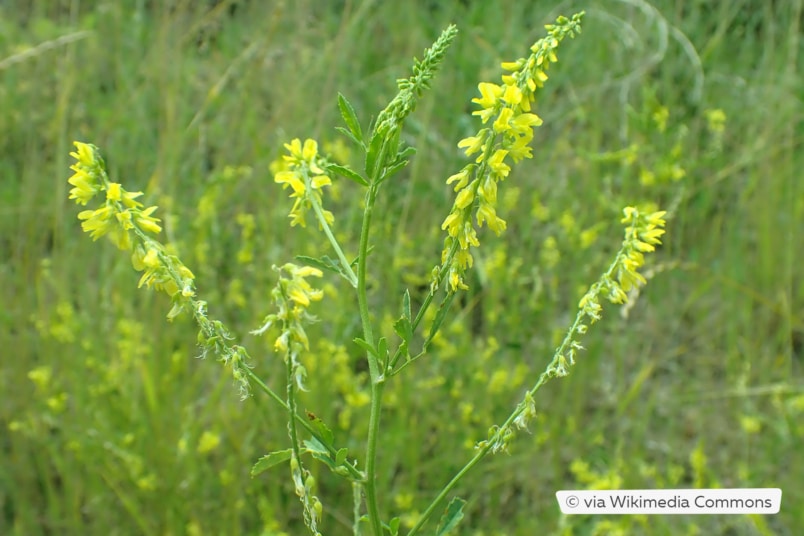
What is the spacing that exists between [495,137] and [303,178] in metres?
0.23

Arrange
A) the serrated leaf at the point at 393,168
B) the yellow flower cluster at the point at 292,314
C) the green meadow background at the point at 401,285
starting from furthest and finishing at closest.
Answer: the green meadow background at the point at 401,285
the serrated leaf at the point at 393,168
the yellow flower cluster at the point at 292,314

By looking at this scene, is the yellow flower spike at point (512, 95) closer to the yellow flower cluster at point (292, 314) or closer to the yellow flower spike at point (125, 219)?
the yellow flower cluster at point (292, 314)

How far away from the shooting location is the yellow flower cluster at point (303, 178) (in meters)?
0.94

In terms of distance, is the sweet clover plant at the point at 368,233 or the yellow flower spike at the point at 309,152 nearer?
the sweet clover plant at the point at 368,233

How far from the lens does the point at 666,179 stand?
248 cm

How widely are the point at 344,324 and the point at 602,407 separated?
86cm

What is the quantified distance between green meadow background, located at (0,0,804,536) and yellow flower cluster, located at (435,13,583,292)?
3.73 ft

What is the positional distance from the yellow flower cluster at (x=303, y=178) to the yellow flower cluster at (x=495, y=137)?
16cm

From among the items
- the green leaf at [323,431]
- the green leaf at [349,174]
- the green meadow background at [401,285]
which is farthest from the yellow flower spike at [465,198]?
the green meadow background at [401,285]

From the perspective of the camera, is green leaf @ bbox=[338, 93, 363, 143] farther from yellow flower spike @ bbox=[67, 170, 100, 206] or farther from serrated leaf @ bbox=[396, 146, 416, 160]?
yellow flower spike @ bbox=[67, 170, 100, 206]

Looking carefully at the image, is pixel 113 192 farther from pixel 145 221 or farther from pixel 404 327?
pixel 404 327

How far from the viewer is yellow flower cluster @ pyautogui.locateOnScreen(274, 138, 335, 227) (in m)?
0.94

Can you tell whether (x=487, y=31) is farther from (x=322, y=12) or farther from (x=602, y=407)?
(x=602, y=407)

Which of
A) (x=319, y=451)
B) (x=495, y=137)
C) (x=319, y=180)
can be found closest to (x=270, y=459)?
(x=319, y=451)
